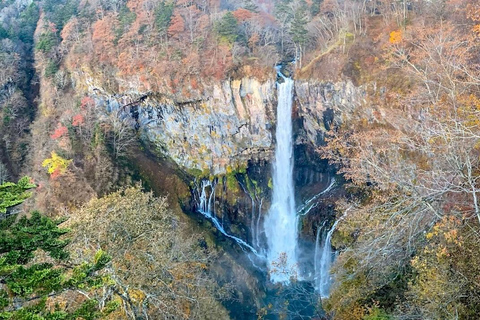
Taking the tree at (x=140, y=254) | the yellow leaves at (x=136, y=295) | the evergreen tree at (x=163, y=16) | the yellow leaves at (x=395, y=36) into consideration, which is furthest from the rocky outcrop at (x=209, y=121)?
the yellow leaves at (x=136, y=295)

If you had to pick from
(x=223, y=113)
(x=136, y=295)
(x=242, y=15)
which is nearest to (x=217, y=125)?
(x=223, y=113)

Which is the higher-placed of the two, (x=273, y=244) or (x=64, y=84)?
(x=64, y=84)

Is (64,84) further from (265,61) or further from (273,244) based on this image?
(273,244)

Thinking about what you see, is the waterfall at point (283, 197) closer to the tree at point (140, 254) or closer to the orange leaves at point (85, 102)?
the tree at point (140, 254)

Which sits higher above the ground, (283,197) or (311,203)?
(311,203)

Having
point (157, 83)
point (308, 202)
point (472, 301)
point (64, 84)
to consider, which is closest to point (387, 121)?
point (308, 202)

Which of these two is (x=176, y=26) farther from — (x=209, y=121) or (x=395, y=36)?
(x=395, y=36)
